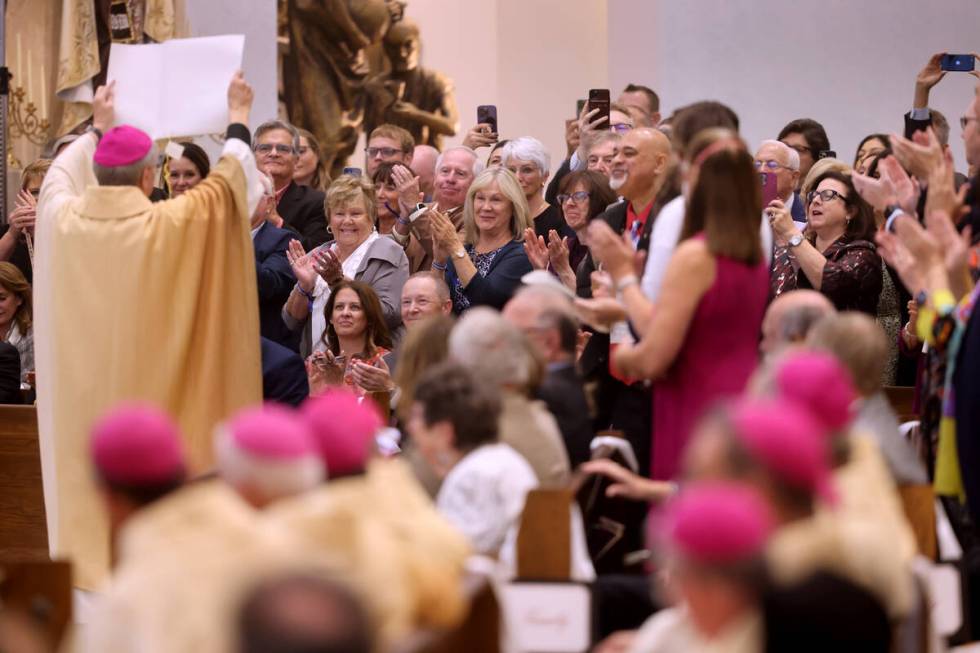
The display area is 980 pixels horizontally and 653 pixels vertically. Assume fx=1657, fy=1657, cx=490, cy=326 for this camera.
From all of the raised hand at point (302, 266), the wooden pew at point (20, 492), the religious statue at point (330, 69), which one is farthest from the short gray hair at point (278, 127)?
the religious statue at point (330, 69)

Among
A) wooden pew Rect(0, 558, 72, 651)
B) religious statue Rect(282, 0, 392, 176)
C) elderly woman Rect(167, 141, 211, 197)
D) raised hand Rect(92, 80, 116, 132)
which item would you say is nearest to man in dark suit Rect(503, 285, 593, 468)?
wooden pew Rect(0, 558, 72, 651)

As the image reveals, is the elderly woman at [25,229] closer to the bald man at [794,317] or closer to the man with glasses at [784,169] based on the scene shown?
the man with glasses at [784,169]

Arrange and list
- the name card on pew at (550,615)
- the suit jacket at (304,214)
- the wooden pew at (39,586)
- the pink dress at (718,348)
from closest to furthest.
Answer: the wooden pew at (39,586) → the name card on pew at (550,615) → the pink dress at (718,348) → the suit jacket at (304,214)

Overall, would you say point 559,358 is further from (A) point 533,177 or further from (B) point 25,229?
(B) point 25,229

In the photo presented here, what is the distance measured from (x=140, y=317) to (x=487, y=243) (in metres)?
1.65

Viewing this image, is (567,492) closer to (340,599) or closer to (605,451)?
(605,451)

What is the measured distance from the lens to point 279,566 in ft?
8.54

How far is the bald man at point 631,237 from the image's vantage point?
211 inches

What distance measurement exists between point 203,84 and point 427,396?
2472mm

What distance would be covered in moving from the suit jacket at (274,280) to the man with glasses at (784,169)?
217 cm

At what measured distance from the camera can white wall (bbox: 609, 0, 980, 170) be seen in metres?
10.7

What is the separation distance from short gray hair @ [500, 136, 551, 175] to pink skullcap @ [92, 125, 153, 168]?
2209mm

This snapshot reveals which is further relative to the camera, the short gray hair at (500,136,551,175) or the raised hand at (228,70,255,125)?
the short gray hair at (500,136,551,175)

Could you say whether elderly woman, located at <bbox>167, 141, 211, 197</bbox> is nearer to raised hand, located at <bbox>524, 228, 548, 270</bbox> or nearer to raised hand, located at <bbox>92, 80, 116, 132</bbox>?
raised hand, located at <bbox>92, 80, 116, 132</bbox>
